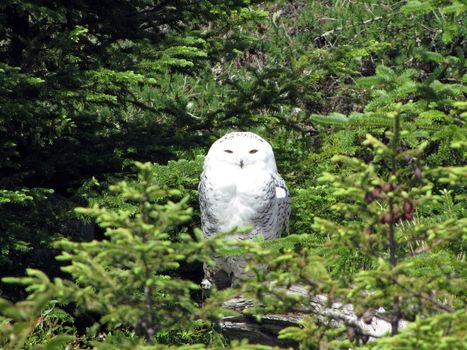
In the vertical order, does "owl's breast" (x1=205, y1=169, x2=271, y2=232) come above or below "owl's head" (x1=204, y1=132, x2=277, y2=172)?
below

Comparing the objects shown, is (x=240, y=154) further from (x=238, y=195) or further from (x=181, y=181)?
(x=181, y=181)

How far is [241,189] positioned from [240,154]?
210 millimetres

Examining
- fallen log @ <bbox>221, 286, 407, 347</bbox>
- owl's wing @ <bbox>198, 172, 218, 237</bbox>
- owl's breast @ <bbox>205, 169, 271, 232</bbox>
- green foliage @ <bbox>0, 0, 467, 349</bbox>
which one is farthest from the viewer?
fallen log @ <bbox>221, 286, 407, 347</bbox>

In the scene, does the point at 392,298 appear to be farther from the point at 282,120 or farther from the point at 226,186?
the point at 282,120

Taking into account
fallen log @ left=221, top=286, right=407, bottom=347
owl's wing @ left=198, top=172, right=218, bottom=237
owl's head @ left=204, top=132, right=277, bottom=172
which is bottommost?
fallen log @ left=221, top=286, right=407, bottom=347

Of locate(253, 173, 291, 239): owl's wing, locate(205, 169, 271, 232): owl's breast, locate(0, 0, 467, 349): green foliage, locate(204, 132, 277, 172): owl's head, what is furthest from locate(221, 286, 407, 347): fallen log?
locate(204, 132, 277, 172): owl's head

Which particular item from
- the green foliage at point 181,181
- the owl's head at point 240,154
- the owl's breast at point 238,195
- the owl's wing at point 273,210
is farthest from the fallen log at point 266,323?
the owl's head at point 240,154

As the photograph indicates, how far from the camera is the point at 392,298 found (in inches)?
129

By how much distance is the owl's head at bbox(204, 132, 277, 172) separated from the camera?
5191mm

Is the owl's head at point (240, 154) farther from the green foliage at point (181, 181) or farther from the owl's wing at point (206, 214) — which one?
the green foliage at point (181, 181)

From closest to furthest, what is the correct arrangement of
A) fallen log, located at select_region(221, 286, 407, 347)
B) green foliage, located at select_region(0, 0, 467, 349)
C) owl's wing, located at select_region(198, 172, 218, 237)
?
green foliage, located at select_region(0, 0, 467, 349), owl's wing, located at select_region(198, 172, 218, 237), fallen log, located at select_region(221, 286, 407, 347)

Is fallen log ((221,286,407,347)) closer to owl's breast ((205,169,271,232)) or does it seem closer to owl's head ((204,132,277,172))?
owl's breast ((205,169,271,232))

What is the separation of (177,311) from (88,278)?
379 mm

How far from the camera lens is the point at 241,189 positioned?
515cm
